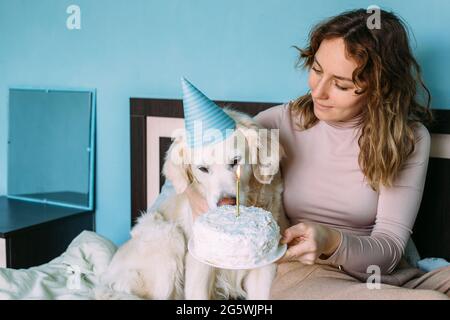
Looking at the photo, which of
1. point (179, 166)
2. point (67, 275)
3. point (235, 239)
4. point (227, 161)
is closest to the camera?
Answer: point (235, 239)

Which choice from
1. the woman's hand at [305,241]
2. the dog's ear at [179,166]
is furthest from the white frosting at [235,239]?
the dog's ear at [179,166]

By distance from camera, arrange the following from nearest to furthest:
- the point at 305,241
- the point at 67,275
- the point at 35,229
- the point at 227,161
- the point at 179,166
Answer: the point at 305,241
the point at 227,161
the point at 179,166
the point at 67,275
the point at 35,229

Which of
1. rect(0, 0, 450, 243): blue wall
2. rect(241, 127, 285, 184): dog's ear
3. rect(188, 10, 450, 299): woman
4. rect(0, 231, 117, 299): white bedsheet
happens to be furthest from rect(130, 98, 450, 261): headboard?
rect(241, 127, 285, 184): dog's ear

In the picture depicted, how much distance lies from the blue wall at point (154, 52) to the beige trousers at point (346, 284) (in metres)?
0.66

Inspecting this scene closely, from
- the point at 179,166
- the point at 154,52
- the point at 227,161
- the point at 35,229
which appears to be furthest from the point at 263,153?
the point at 35,229

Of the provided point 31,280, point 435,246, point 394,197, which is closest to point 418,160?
point 394,197

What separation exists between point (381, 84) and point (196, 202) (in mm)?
623

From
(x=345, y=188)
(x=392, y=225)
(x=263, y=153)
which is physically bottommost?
(x=392, y=225)

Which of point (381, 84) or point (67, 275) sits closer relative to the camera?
point (381, 84)

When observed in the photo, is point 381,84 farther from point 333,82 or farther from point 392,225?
point 392,225

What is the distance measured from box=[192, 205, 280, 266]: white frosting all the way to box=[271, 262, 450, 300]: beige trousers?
0.68ft

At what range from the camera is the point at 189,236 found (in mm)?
1526

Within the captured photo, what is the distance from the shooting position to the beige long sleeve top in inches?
57.8
